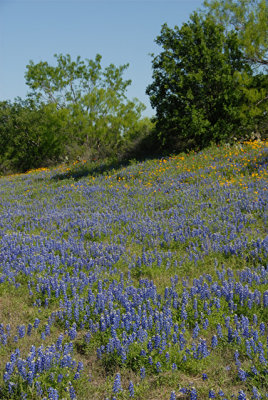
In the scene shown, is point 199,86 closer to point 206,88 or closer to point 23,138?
point 206,88

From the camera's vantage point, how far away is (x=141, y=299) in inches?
178

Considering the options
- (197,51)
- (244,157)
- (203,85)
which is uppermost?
(197,51)

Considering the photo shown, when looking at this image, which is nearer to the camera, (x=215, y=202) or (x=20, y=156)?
(x=215, y=202)

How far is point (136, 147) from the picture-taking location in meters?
21.2

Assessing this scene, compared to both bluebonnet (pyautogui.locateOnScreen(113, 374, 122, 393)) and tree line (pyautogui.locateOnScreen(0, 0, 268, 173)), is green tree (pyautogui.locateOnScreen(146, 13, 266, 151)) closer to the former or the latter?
tree line (pyautogui.locateOnScreen(0, 0, 268, 173))

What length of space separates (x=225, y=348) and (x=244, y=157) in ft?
33.2

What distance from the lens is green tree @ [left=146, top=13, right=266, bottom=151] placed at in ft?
55.1

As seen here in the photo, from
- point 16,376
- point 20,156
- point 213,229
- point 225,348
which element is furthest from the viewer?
point 20,156

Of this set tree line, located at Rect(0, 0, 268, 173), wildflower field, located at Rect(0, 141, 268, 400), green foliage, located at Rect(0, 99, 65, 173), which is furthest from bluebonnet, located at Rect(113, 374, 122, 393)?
green foliage, located at Rect(0, 99, 65, 173)

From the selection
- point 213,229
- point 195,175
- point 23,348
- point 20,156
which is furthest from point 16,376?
point 20,156

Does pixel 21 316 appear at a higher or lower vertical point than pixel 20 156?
lower

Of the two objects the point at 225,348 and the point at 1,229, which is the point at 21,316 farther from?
the point at 1,229

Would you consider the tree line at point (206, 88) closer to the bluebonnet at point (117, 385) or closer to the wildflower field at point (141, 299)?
the wildflower field at point (141, 299)

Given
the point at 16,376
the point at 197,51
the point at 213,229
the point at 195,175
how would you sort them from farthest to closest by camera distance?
the point at 197,51, the point at 195,175, the point at 213,229, the point at 16,376
